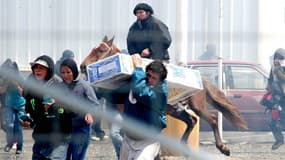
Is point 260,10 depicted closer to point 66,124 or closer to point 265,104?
point 66,124

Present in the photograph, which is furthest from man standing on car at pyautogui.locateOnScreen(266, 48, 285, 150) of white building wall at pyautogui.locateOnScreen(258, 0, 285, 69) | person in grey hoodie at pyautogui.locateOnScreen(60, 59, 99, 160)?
white building wall at pyautogui.locateOnScreen(258, 0, 285, 69)

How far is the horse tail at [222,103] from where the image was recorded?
20.6ft

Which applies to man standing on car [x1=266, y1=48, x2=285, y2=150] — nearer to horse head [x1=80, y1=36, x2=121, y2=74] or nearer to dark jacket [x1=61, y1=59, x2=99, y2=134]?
horse head [x1=80, y1=36, x2=121, y2=74]

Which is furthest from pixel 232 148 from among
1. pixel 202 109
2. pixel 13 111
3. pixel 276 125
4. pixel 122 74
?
pixel 13 111

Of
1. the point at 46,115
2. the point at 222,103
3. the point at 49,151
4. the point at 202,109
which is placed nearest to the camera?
the point at 46,115

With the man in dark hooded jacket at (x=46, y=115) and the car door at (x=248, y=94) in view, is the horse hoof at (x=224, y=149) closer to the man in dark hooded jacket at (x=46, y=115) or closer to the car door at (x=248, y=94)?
the car door at (x=248, y=94)

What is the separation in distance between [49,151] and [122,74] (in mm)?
609

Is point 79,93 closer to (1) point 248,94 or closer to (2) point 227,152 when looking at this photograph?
(2) point 227,152

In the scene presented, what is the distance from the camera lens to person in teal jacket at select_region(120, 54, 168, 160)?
16.2 ft

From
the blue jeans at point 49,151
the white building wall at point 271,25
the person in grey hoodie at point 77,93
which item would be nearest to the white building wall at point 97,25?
the white building wall at point 271,25

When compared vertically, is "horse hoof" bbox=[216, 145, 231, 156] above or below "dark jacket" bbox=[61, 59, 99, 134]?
below

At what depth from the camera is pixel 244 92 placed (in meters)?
6.36

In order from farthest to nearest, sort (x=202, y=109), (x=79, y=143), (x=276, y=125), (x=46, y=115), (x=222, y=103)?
(x=202, y=109)
(x=222, y=103)
(x=276, y=125)
(x=79, y=143)
(x=46, y=115)

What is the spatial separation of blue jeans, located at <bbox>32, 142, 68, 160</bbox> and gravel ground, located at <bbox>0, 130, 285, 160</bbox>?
0.32m
